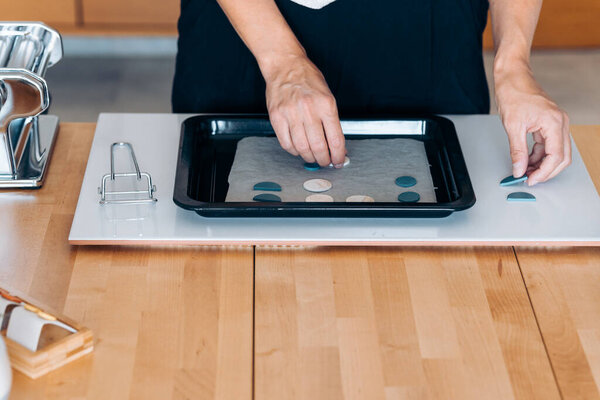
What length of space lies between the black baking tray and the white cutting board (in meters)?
0.02

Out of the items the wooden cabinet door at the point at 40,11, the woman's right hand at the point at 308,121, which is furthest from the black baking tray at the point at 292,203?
the wooden cabinet door at the point at 40,11

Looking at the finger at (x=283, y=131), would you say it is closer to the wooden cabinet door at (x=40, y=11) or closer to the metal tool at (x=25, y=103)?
the metal tool at (x=25, y=103)

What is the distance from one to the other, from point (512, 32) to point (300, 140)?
1.49 feet

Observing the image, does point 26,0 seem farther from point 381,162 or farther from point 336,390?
point 336,390

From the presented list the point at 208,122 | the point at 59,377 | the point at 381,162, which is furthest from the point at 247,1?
the point at 59,377

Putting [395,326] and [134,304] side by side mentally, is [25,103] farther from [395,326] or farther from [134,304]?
[395,326]

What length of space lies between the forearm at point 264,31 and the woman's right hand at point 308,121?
0.23 ft

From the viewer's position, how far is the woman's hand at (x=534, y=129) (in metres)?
1.19

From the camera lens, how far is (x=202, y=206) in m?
1.08

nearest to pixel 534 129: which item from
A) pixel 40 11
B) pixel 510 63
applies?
pixel 510 63

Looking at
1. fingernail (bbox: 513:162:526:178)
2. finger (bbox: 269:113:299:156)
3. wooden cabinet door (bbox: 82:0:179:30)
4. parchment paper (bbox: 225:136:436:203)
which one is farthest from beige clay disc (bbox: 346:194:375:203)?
wooden cabinet door (bbox: 82:0:179:30)

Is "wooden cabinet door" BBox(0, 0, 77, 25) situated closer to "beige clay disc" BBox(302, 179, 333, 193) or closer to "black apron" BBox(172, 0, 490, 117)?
"black apron" BBox(172, 0, 490, 117)

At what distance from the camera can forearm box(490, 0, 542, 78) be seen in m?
1.31

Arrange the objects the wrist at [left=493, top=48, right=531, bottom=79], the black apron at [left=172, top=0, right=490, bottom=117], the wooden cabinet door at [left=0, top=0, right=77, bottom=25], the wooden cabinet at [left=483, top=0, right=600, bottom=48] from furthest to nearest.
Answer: the wooden cabinet at [left=483, top=0, right=600, bottom=48] → the wooden cabinet door at [left=0, top=0, right=77, bottom=25] → the black apron at [left=172, top=0, right=490, bottom=117] → the wrist at [left=493, top=48, right=531, bottom=79]
